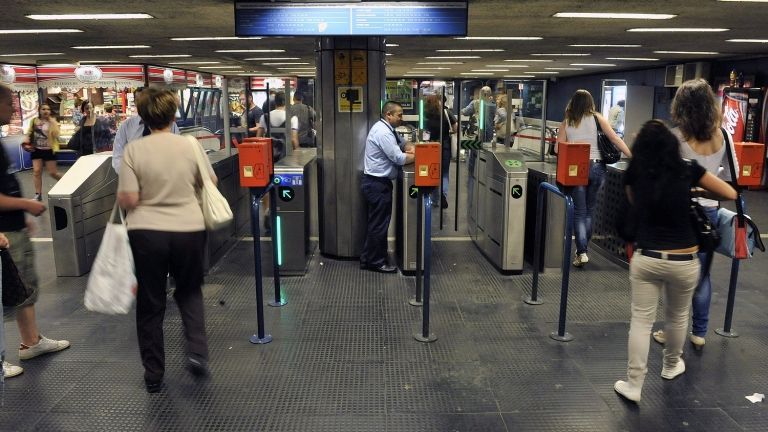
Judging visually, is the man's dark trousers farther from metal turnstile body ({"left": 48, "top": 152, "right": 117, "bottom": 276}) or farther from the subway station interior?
metal turnstile body ({"left": 48, "top": 152, "right": 117, "bottom": 276})

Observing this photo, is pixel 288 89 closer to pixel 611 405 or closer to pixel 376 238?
pixel 376 238

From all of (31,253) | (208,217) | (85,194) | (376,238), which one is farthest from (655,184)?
(85,194)

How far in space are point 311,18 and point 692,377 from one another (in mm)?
3429

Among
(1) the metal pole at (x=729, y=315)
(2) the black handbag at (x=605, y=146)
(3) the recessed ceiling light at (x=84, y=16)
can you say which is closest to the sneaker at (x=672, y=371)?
(1) the metal pole at (x=729, y=315)

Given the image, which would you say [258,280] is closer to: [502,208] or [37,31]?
[502,208]

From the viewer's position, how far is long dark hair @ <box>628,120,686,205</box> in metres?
2.48

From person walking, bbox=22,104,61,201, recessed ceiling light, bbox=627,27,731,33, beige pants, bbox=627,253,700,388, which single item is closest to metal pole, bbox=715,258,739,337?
beige pants, bbox=627,253,700,388

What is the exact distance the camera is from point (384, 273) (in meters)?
4.95

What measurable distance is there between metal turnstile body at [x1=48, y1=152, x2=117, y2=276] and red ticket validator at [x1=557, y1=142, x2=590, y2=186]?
388cm

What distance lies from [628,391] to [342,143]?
3.19 meters

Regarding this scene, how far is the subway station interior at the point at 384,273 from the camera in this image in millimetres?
2824

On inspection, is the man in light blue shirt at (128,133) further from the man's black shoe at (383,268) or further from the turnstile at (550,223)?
the turnstile at (550,223)

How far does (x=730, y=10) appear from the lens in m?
4.89

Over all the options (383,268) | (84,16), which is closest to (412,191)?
(383,268)
